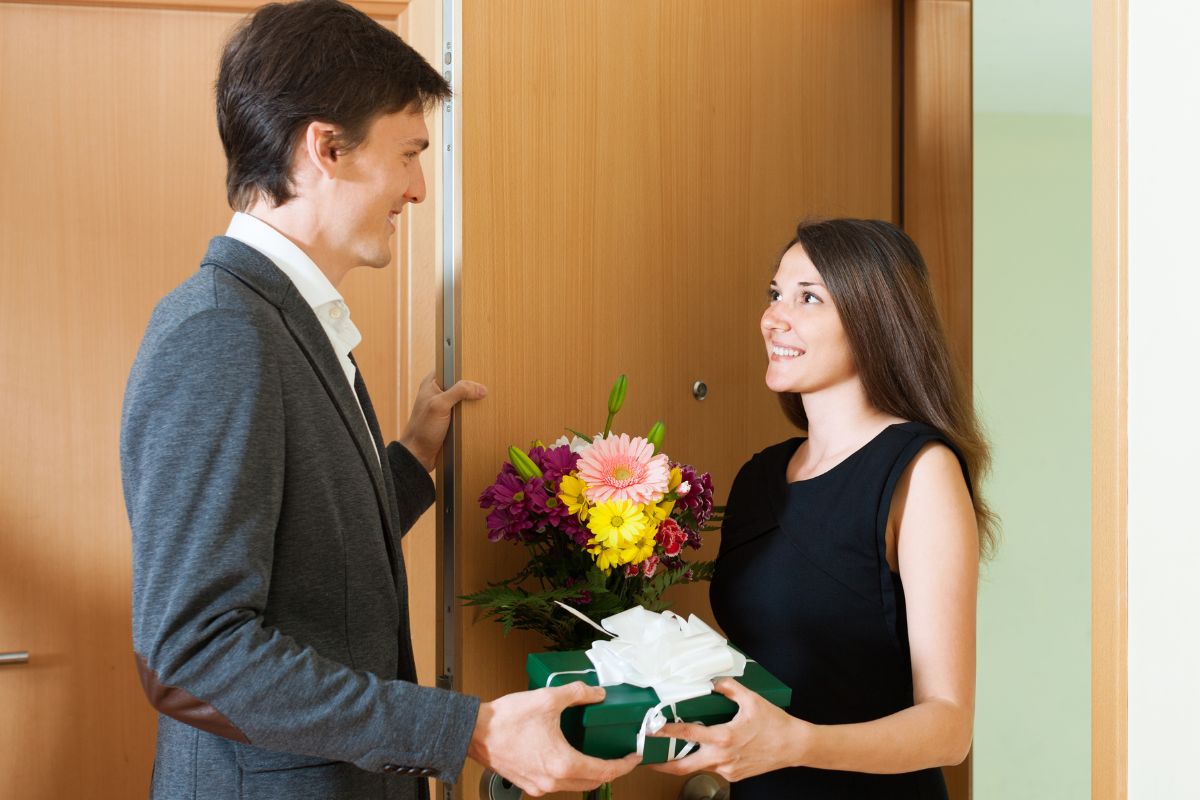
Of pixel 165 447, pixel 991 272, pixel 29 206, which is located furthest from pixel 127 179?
pixel 991 272

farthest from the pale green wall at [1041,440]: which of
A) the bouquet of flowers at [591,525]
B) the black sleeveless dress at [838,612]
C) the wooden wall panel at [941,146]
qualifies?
the bouquet of flowers at [591,525]

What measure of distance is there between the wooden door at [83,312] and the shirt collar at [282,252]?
0.52 metres

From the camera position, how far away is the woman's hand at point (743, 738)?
1.09 metres

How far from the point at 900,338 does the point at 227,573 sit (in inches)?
36.5

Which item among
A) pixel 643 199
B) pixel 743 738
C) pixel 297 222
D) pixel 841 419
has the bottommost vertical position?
pixel 743 738

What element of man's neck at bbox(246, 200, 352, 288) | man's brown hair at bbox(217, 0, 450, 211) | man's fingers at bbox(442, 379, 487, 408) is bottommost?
man's fingers at bbox(442, 379, 487, 408)

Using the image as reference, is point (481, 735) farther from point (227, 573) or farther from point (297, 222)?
point (297, 222)

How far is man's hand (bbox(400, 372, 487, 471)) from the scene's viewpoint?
4.88 feet

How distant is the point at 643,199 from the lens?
167 cm

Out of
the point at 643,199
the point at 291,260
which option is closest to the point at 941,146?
the point at 643,199

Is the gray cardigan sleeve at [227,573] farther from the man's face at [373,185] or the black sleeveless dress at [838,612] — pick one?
the black sleeveless dress at [838,612]

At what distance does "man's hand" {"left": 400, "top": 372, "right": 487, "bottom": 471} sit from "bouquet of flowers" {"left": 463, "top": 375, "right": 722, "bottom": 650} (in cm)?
12
